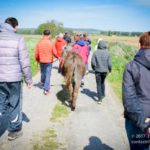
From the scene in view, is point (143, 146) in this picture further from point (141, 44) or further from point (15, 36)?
point (15, 36)

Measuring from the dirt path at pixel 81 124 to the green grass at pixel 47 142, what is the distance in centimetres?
11

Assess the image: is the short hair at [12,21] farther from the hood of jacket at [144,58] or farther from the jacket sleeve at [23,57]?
the hood of jacket at [144,58]

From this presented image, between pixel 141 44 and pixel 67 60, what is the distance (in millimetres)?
5839

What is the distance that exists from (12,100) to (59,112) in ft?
8.78

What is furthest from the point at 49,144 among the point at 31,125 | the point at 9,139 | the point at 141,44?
the point at 141,44

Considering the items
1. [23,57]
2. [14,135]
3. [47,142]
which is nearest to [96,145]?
[47,142]

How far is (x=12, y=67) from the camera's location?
22.6 feet

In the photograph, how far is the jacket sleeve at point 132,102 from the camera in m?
4.47

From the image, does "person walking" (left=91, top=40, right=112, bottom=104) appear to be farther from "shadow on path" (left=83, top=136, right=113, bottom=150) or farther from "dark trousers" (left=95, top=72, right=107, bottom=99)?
"shadow on path" (left=83, top=136, right=113, bottom=150)

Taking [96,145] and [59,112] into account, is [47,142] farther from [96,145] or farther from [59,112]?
[59,112]

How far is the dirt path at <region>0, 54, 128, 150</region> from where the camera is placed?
7.02 metres

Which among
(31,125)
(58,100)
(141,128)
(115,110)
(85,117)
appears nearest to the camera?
(141,128)

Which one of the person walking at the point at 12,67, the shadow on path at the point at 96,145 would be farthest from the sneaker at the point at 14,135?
the shadow on path at the point at 96,145

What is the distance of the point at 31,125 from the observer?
8219 millimetres
